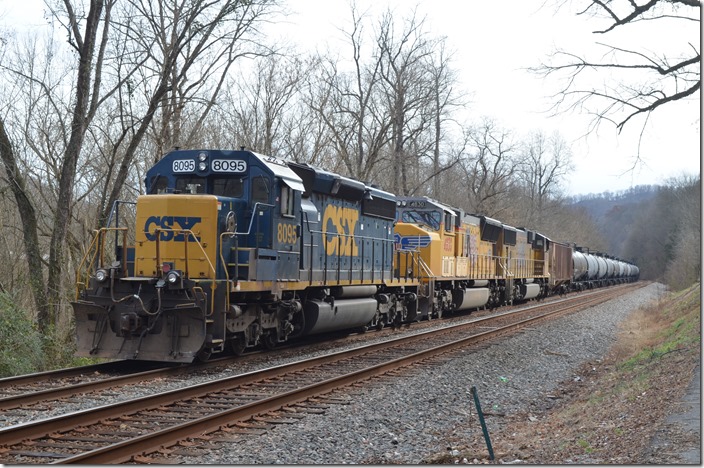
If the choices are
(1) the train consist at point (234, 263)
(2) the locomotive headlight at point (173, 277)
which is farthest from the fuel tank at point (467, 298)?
(2) the locomotive headlight at point (173, 277)

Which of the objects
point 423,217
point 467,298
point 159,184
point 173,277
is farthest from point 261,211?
point 467,298

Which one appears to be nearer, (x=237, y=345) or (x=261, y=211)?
(x=261, y=211)

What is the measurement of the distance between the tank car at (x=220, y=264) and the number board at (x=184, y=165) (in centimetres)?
2

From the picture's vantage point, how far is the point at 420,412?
9258mm

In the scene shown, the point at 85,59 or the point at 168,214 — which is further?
the point at 85,59

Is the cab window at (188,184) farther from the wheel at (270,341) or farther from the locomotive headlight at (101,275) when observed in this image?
the wheel at (270,341)

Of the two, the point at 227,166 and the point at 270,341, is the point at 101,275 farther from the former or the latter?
the point at 270,341

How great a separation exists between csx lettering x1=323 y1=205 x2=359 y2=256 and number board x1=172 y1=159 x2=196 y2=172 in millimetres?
3521

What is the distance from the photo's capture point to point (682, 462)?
5.95 m

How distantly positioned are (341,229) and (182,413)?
825cm

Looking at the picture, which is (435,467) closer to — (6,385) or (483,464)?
(483,464)

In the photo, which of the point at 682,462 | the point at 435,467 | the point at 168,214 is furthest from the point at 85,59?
the point at 682,462

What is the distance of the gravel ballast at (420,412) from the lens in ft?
23.3

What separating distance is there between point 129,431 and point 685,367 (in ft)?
26.4
